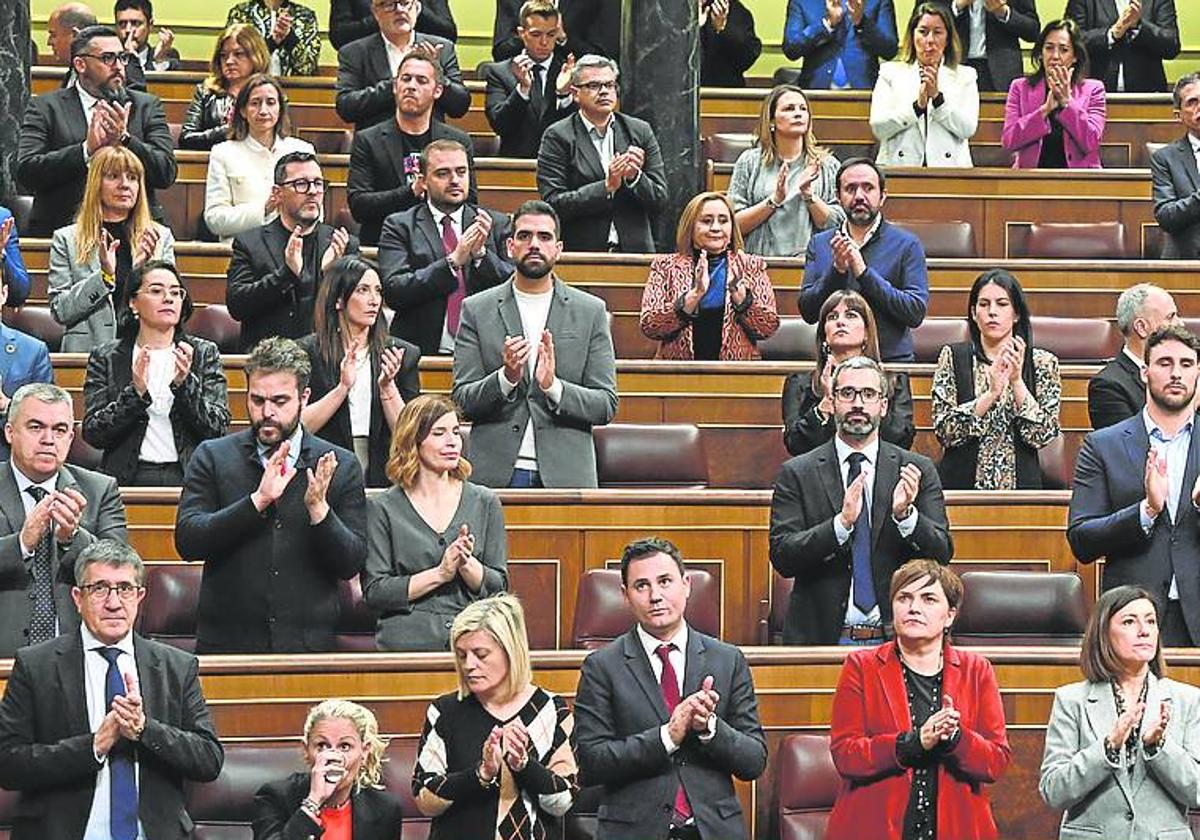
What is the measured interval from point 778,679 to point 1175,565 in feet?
3.23

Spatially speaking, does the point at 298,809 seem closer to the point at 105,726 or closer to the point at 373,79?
the point at 105,726

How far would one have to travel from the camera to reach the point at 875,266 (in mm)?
7418

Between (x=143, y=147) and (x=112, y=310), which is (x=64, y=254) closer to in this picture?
(x=112, y=310)

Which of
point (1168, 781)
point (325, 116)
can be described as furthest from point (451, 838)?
point (325, 116)

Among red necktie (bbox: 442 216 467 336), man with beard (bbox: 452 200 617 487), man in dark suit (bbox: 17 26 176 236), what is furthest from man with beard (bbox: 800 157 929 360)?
man in dark suit (bbox: 17 26 176 236)

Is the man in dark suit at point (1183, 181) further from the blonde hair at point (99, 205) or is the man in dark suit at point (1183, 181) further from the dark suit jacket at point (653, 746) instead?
the dark suit jacket at point (653, 746)

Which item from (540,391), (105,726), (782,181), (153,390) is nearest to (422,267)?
(540,391)

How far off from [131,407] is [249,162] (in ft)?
6.18

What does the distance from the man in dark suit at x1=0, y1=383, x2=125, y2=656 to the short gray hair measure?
0.32m

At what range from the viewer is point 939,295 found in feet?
27.3

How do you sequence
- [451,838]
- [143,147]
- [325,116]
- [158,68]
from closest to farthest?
[451,838] < [143,147] < [325,116] < [158,68]

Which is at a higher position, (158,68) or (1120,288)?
(158,68)

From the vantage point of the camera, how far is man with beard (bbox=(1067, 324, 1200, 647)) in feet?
19.3

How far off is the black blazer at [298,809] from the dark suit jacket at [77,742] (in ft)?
0.48
